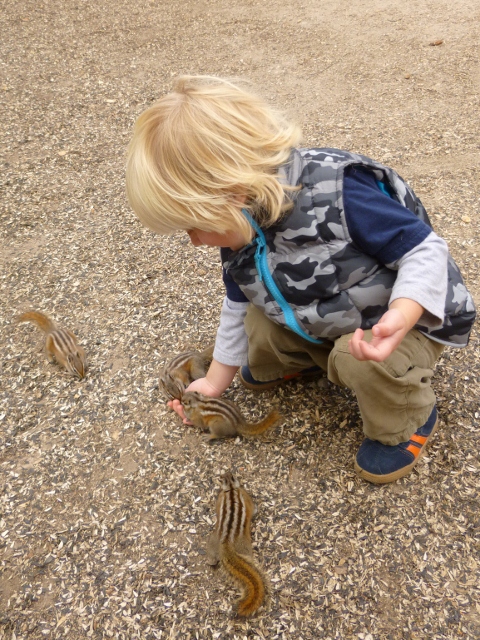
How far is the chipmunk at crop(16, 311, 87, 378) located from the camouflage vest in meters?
1.20

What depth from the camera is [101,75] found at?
6148mm

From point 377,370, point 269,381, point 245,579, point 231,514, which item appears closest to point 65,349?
point 269,381

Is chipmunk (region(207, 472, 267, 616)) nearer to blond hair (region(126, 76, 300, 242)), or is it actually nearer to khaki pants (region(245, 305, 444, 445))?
khaki pants (region(245, 305, 444, 445))

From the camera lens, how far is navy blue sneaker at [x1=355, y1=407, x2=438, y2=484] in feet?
7.22

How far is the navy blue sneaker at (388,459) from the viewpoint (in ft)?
7.22

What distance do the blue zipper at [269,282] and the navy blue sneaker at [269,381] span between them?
21.5 inches

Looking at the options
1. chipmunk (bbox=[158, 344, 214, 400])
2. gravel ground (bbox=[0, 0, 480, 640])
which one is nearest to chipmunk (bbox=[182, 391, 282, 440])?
gravel ground (bbox=[0, 0, 480, 640])

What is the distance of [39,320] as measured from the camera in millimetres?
3188

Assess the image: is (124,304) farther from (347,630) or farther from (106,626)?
(347,630)

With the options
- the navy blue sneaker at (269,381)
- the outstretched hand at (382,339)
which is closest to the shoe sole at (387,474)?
the navy blue sneaker at (269,381)

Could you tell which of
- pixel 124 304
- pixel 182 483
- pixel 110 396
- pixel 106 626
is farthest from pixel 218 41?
pixel 106 626

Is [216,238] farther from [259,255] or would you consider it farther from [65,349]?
[65,349]

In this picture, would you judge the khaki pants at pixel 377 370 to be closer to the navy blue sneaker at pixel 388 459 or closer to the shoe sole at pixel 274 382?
the navy blue sneaker at pixel 388 459

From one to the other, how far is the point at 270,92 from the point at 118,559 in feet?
16.0
